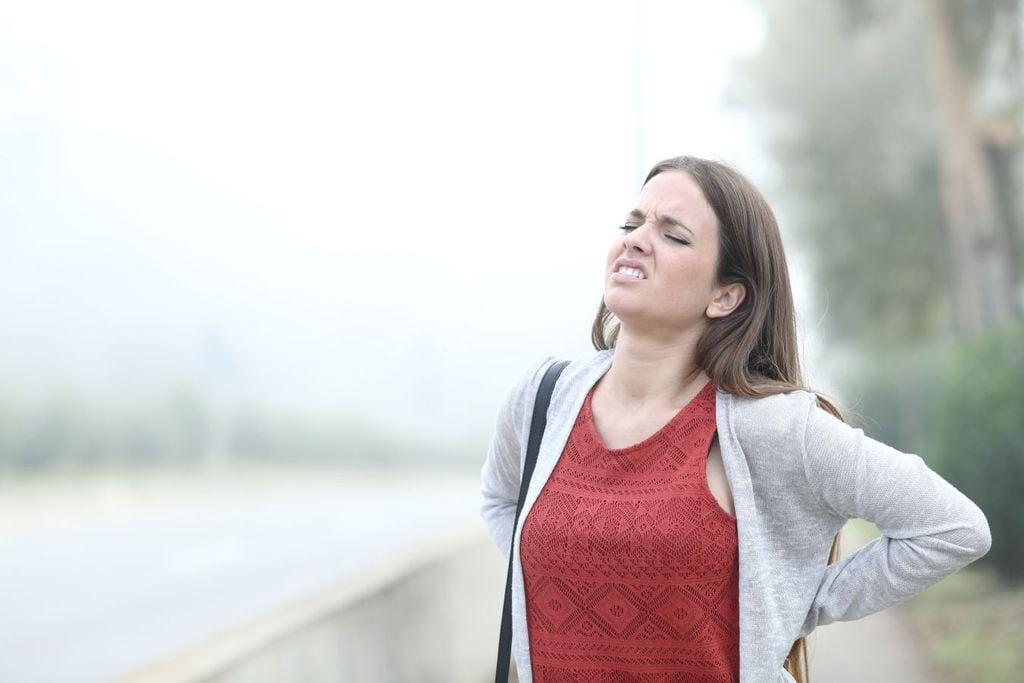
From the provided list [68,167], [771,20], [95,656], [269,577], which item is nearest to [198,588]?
[269,577]

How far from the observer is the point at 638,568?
289 centimetres

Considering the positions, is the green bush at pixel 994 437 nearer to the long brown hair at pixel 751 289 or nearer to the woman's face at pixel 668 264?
the long brown hair at pixel 751 289

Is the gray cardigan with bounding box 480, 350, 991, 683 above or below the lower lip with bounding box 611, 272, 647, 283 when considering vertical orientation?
below

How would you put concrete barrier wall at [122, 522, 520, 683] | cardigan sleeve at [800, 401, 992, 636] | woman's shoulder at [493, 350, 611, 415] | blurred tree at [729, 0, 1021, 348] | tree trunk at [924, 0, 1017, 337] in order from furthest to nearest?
blurred tree at [729, 0, 1021, 348] < tree trunk at [924, 0, 1017, 337] < concrete barrier wall at [122, 522, 520, 683] < woman's shoulder at [493, 350, 611, 415] < cardigan sleeve at [800, 401, 992, 636]

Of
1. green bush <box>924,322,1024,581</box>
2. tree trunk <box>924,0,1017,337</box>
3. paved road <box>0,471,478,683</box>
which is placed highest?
tree trunk <box>924,0,1017,337</box>

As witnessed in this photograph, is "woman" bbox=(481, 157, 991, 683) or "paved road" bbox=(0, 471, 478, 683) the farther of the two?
"paved road" bbox=(0, 471, 478, 683)

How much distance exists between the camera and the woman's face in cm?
310

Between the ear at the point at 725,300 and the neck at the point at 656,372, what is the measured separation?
0.07 meters

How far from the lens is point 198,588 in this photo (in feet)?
61.9

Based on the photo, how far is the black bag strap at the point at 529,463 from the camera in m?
3.13

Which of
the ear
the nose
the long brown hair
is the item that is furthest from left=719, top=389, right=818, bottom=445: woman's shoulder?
the nose

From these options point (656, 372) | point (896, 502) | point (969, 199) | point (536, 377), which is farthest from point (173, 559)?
point (896, 502)

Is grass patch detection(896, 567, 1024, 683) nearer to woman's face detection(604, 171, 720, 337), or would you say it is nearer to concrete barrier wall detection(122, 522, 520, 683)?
concrete barrier wall detection(122, 522, 520, 683)

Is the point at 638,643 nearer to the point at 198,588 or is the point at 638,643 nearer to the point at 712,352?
the point at 712,352
